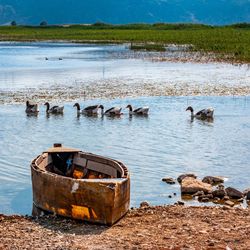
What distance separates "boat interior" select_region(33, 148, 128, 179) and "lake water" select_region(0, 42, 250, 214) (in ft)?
3.34

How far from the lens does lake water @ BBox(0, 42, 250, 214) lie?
19.2m

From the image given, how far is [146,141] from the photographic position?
82.9 ft

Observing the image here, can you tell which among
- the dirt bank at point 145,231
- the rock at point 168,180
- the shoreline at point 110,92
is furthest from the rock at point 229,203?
the shoreline at point 110,92

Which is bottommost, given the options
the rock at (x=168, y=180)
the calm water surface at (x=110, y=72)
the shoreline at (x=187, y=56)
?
the rock at (x=168, y=180)

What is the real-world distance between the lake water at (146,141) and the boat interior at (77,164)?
3.34 feet

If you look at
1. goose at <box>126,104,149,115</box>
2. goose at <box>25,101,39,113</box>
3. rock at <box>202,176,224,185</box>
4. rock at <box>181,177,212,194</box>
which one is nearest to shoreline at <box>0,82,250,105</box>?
goose at <box>25,101,39,113</box>

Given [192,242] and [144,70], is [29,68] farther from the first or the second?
[192,242]

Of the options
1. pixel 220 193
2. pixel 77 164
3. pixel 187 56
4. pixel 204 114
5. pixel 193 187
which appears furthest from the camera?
pixel 187 56

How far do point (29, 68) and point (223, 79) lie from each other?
723 inches

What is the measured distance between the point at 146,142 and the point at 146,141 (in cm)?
21

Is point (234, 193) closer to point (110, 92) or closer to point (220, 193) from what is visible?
point (220, 193)

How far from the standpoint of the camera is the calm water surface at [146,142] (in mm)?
19219

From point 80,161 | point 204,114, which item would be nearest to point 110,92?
point 204,114

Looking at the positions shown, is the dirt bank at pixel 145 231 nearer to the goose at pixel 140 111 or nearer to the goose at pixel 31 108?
the goose at pixel 140 111
